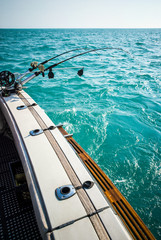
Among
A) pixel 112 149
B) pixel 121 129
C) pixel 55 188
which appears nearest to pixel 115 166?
pixel 112 149

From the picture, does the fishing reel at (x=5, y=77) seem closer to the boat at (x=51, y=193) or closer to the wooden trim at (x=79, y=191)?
the boat at (x=51, y=193)

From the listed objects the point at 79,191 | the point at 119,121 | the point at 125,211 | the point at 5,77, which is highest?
the point at 5,77

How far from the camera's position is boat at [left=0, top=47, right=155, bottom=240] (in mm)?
1330

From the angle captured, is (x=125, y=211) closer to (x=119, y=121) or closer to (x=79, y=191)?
(x=79, y=191)

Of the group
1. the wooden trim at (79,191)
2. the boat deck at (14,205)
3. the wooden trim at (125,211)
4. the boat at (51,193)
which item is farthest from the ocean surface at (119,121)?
the boat deck at (14,205)

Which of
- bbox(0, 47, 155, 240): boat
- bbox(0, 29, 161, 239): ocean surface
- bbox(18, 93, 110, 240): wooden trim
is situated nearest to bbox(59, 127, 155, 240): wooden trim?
bbox(0, 47, 155, 240): boat

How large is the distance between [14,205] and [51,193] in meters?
1.25

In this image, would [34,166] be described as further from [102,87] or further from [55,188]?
[102,87]

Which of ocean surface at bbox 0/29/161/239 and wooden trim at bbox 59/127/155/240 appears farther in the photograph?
ocean surface at bbox 0/29/161/239

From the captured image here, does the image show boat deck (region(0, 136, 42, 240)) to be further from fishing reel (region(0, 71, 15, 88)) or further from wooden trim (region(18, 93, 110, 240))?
fishing reel (region(0, 71, 15, 88))

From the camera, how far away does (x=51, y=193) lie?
1.55 meters

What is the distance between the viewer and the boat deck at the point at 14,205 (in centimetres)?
197

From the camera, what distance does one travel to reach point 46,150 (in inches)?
82.5

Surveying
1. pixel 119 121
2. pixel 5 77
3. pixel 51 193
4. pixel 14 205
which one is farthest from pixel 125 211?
pixel 119 121
